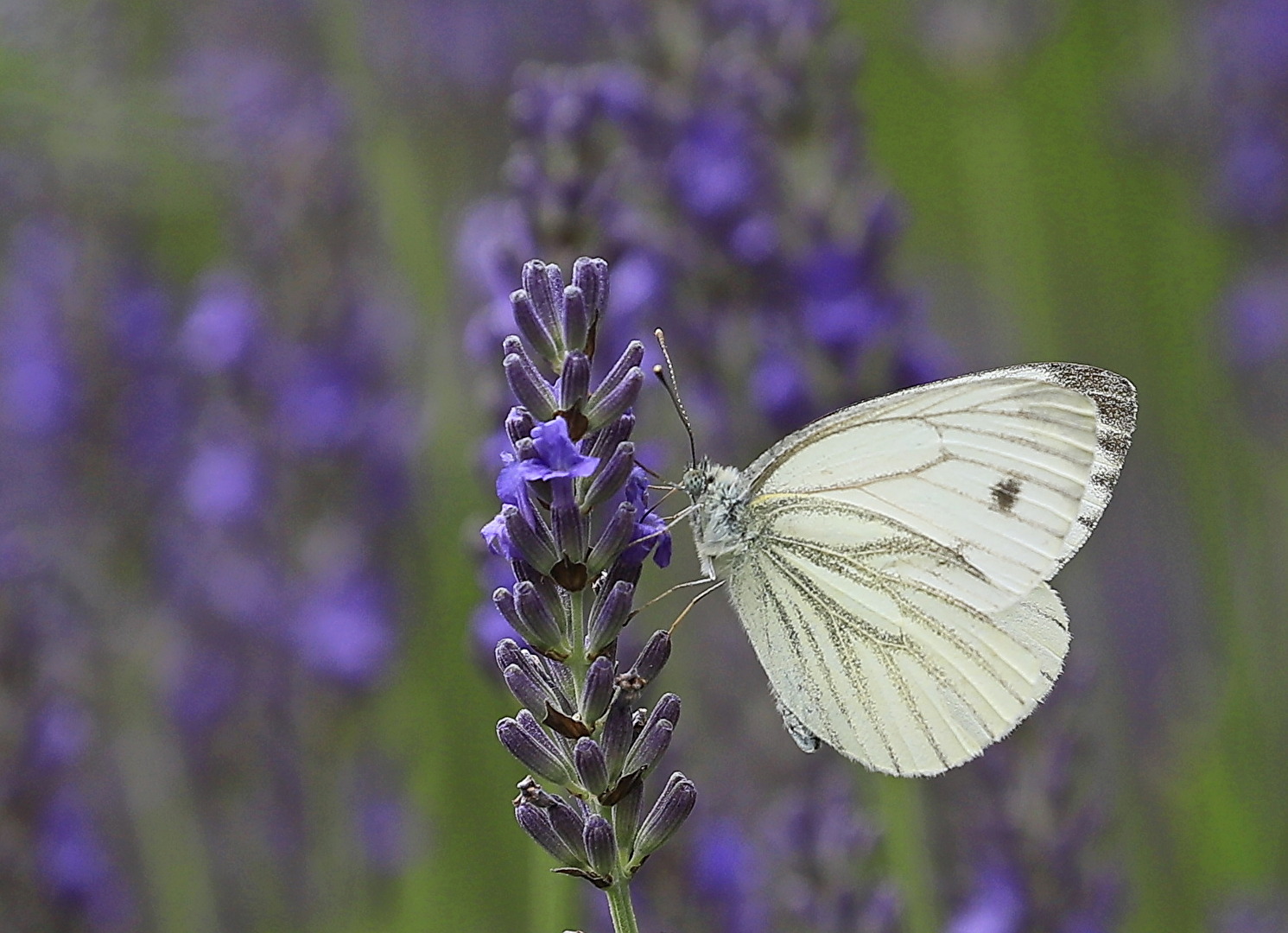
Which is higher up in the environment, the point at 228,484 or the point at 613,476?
the point at 228,484

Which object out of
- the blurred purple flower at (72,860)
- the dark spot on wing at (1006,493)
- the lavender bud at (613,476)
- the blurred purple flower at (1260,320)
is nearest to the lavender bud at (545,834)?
the lavender bud at (613,476)

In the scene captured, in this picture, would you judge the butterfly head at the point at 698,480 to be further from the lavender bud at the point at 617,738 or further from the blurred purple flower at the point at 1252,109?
the blurred purple flower at the point at 1252,109

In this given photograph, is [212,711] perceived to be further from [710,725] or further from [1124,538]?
[1124,538]

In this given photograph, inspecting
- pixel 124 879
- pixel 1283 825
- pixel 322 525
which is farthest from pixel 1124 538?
pixel 124 879

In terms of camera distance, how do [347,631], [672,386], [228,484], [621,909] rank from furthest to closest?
[228,484] → [347,631] → [672,386] → [621,909]

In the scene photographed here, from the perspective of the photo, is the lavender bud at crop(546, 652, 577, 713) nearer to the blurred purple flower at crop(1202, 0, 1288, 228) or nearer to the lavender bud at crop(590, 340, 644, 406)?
the lavender bud at crop(590, 340, 644, 406)

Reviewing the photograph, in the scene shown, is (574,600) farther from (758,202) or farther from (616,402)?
(758,202)

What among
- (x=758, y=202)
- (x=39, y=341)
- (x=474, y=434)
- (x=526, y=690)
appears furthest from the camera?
(x=474, y=434)

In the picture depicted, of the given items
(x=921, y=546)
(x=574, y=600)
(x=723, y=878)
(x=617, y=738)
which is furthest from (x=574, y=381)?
(x=723, y=878)
